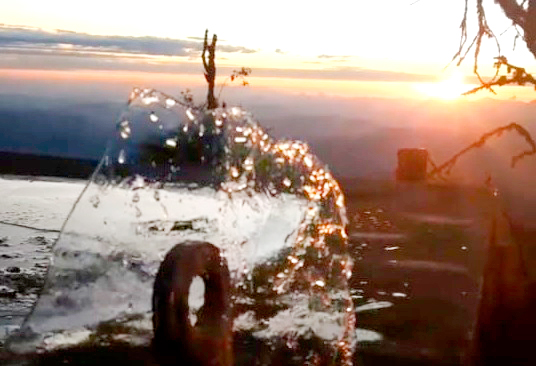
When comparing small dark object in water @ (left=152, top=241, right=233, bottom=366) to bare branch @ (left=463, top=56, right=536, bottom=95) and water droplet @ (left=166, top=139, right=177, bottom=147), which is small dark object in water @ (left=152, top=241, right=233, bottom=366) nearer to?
water droplet @ (left=166, top=139, right=177, bottom=147)

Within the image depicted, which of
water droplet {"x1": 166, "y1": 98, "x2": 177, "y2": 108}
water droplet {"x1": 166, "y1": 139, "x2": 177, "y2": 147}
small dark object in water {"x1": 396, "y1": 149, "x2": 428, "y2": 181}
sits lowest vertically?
small dark object in water {"x1": 396, "y1": 149, "x2": 428, "y2": 181}

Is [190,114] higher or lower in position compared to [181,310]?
higher

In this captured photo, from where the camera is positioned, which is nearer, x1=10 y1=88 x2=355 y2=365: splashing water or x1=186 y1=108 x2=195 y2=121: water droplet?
x1=10 y1=88 x2=355 y2=365: splashing water

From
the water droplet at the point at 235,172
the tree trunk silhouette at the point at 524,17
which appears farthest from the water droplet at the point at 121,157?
the tree trunk silhouette at the point at 524,17

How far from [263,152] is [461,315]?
43.9 inches

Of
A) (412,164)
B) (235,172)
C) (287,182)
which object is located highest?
(235,172)

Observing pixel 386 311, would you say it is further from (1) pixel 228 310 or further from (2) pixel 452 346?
(1) pixel 228 310

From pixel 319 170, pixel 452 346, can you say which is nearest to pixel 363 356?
pixel 452 346

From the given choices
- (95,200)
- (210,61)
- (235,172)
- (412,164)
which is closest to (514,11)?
(235,172)

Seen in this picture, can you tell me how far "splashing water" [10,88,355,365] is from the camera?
3348mm

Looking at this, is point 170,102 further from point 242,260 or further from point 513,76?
point 513,76

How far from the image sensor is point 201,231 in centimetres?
401

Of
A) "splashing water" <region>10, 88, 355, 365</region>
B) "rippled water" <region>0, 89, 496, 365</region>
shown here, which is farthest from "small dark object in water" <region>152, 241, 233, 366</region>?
"splashing water" <region>10, 88, 355, 365</region>

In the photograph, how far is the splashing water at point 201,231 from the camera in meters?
3.35
